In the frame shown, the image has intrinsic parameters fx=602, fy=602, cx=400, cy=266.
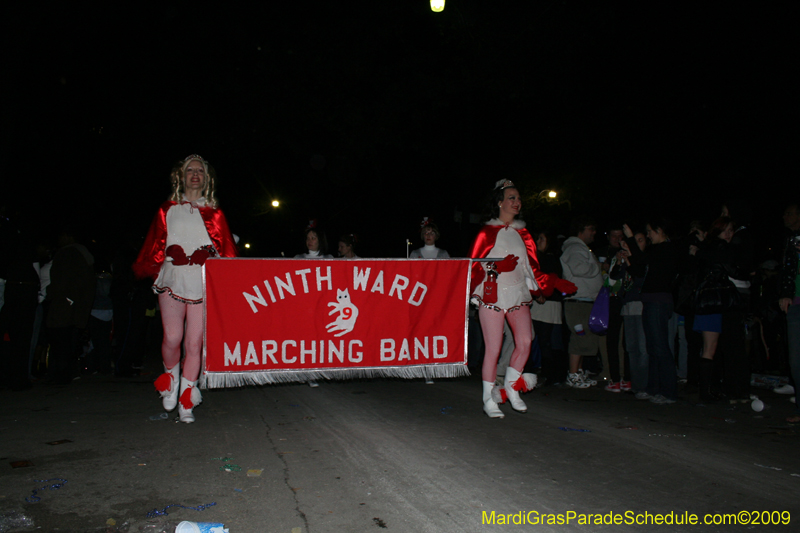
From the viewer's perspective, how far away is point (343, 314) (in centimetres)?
522

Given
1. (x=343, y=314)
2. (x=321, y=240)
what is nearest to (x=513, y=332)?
(x=343, y=314)

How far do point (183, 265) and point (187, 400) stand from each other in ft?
3.73

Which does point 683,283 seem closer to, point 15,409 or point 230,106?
point 15,409

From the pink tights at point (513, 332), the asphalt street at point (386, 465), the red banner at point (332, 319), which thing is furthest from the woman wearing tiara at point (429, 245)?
the pink tights at point (513, 332)

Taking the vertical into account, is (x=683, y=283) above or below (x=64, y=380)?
above

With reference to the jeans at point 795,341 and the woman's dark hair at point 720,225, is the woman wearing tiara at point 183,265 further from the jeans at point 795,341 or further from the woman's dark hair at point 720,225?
the jeans at point 795,341

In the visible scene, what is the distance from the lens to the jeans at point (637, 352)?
22.2 ft

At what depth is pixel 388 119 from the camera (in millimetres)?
21141

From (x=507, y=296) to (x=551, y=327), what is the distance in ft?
8.70

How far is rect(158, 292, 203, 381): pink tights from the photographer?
503 cm

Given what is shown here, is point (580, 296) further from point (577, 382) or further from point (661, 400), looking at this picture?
point (661, 400)

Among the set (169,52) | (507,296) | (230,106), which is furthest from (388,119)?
(507,296)

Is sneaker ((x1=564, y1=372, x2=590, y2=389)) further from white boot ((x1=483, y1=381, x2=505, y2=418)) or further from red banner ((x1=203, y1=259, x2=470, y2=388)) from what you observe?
red banner ((x1=203, y1=259, x2=470, y2=388))

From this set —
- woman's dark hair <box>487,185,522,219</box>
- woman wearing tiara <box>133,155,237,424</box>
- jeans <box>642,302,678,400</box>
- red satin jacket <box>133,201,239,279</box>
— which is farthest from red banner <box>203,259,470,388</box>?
jeans <box>642,302,678,400</box>
